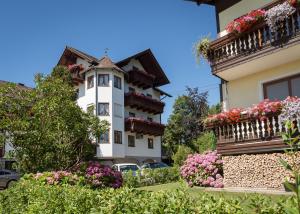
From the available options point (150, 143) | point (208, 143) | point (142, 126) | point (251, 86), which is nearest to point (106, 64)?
point (142, 126)

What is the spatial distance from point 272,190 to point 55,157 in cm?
1036

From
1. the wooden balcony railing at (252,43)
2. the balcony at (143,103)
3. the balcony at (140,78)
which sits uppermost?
the balcony at (140,78)

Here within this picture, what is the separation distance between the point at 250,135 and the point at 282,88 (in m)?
2.52

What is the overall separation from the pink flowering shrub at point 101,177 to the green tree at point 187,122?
3715 centimetres

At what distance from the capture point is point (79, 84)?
40.4 meters

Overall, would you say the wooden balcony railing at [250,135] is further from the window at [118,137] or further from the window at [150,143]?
the window at [150,143]

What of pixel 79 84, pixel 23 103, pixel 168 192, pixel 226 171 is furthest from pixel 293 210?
pixel 79 84

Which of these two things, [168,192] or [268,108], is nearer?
[168,192]

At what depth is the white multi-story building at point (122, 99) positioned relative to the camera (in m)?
37.5

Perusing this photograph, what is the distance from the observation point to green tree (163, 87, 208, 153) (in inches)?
2149

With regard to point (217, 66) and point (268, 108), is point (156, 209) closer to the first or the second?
→ point (268, 108)

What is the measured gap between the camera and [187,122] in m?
54.8

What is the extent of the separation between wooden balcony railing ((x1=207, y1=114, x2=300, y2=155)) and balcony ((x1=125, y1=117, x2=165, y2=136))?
25177 millimetres

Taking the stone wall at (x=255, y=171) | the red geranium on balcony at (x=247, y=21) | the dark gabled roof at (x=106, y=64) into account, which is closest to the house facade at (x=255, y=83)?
the stone wall at (x=255, y=171)
